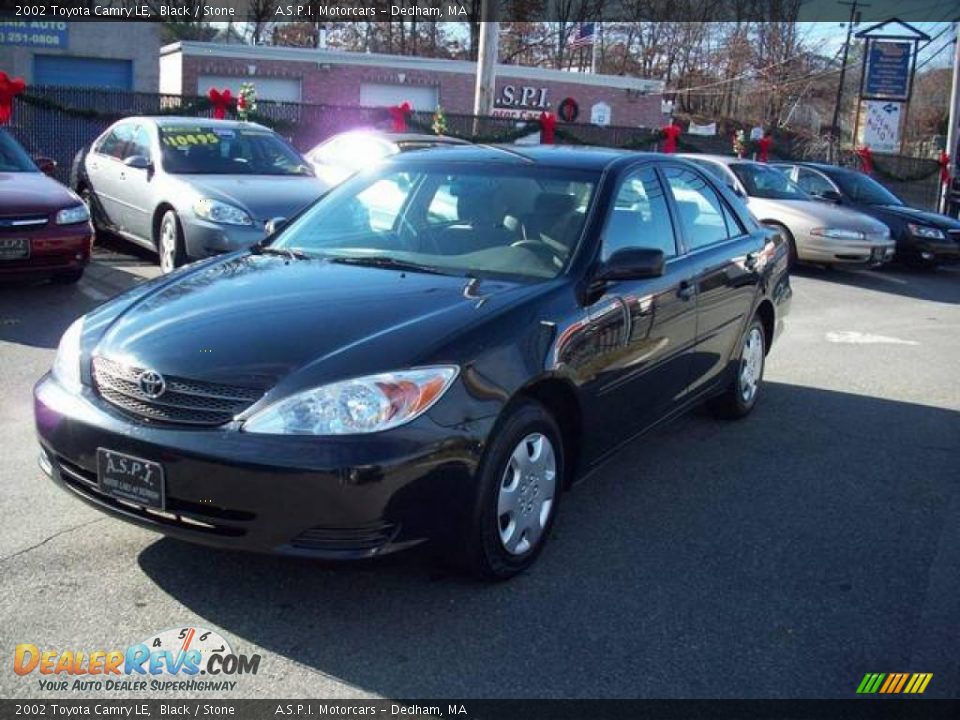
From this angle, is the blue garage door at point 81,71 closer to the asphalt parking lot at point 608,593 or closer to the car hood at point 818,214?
the car hood at point 818,214

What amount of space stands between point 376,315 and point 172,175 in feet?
21.8

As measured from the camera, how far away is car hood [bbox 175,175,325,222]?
8.95 meters

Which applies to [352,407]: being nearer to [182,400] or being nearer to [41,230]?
[182,400]

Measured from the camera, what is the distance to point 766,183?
48.2 ft

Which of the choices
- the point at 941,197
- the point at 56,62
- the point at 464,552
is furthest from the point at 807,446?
the point at 56,62

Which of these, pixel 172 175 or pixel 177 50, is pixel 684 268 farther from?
pixel 177 50

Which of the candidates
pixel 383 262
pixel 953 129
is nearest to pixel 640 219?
pixel 383 262

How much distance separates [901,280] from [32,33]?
23487 millimetres

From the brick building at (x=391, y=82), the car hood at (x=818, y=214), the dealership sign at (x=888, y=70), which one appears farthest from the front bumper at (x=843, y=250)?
the brick building at (x=391, y=82)

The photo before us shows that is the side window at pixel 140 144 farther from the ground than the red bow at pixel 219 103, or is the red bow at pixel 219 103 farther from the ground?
the red bow at pixel 219 103

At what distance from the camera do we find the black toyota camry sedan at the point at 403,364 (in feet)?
10.4

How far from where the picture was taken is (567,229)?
4.41 m

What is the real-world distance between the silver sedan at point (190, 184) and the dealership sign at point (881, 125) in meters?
21.9

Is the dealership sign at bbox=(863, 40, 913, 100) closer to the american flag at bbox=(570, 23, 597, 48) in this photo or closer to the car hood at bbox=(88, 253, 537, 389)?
the american flag at bbox=(570, 23, 597, 48)
